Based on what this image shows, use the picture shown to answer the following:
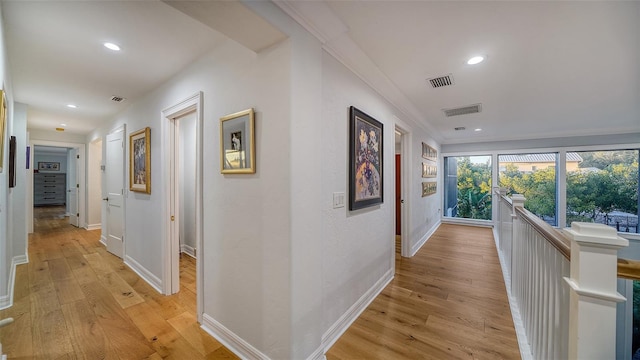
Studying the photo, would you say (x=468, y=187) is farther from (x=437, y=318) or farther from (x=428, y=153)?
(x=437, y=318)

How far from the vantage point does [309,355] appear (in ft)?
5.01

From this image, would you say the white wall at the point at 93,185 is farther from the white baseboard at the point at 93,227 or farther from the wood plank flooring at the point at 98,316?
the wood plank flooring at the point at 98,316

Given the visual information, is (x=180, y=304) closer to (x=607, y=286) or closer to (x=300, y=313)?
(x=300, y=313)

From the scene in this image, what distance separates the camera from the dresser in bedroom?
1012cm

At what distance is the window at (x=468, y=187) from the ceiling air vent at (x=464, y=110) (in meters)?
3.29

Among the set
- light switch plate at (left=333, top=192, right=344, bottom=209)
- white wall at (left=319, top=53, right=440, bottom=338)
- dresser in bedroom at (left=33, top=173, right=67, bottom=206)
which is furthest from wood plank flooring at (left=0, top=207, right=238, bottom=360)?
dresser in bedroom at (left=33, top=173, right=67, bottom=206)

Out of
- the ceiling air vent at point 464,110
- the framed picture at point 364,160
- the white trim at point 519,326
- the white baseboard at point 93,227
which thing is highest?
the ceiling air vent at point 464,110

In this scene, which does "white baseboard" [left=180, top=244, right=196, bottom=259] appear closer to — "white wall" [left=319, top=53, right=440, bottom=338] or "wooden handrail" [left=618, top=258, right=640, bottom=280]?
"white wall" [left=319, top=53, right=440, bottom=338]

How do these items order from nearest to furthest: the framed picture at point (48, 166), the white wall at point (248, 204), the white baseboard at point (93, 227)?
the white wall at point (248, 204)
the white baseboard at point (93, 227)
the framed picture at point (48, 166)

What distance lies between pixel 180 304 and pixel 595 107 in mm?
6224

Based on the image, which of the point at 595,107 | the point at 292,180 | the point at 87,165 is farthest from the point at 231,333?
the point at 87,165

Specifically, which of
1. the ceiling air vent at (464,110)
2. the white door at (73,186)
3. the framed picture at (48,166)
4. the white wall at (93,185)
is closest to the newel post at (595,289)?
the ceiling air vent at (464,110)

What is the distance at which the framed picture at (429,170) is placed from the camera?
468 centimetres

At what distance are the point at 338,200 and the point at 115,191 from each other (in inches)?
151
